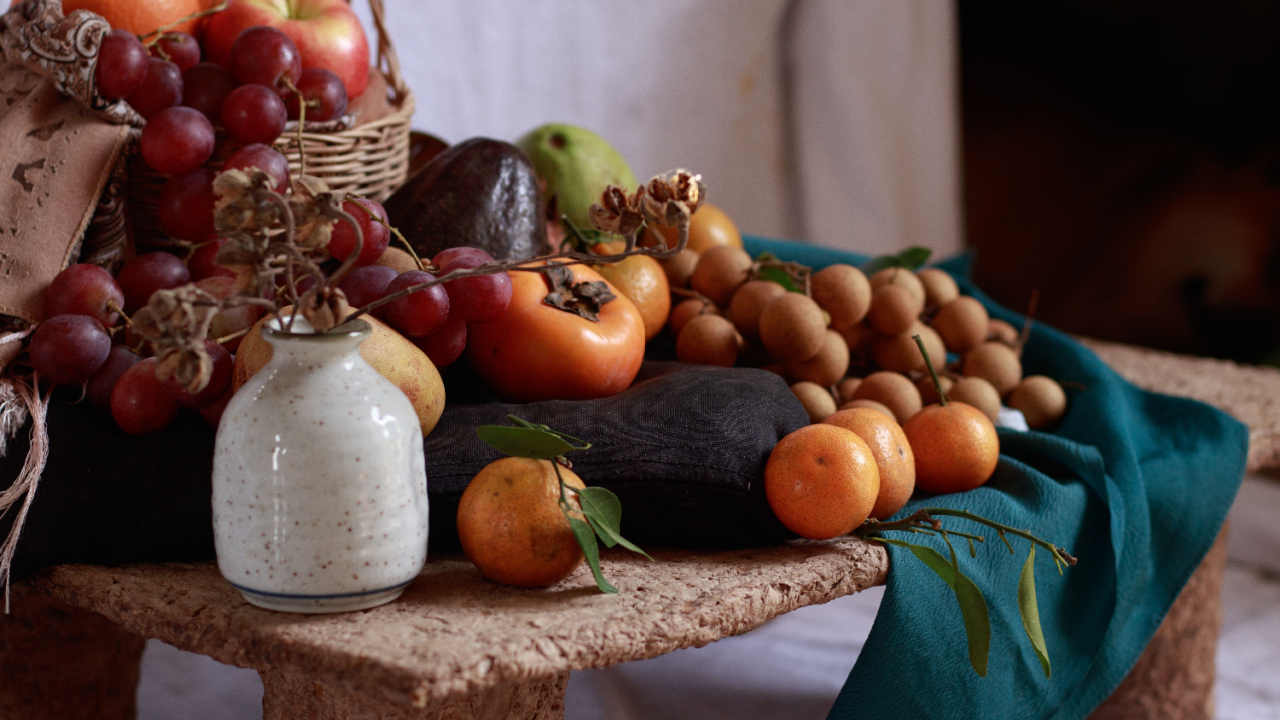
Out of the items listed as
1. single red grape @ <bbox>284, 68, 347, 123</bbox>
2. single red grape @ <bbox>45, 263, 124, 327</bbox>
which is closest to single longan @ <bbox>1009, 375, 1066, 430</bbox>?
single red grape @ <bbox>284, 68, 347, 123</bbox>

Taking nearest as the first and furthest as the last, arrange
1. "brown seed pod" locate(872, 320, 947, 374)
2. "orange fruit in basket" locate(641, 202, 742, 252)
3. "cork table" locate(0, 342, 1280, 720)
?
"cork table" locate(0, 342, 1280, 720)
"brown seed pod" locate(872, 320, 947, 374)
"orange fruit in basket" locate(641, 202, 742, 252)

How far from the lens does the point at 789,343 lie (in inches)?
32.4

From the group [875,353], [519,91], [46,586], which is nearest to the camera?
[46,586]

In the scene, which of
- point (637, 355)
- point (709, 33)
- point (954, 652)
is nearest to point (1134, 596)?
point (954, 652)

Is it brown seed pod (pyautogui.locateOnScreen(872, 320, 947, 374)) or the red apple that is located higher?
the red apple

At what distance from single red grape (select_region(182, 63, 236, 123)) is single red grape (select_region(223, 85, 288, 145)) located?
0.09ft

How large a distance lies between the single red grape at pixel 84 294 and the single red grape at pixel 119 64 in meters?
0.14

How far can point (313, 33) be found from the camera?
2.77ft

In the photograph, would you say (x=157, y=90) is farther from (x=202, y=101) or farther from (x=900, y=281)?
(x=900, y=281)

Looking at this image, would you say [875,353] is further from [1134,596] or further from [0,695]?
[0,695]

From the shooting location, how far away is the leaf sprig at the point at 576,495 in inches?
21.5

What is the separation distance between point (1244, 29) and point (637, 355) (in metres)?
2.03

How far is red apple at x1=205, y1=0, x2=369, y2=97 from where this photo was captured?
83cm

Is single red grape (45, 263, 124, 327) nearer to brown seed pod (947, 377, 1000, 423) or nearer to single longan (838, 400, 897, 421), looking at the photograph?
single longan (838, 400, 897, 421)
